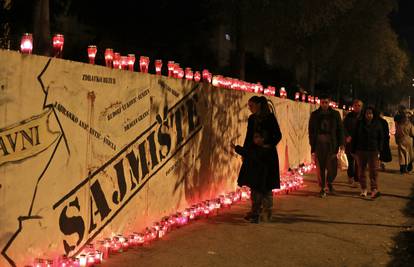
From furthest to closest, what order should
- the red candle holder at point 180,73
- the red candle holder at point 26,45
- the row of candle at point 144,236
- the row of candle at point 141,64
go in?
the red candle holder at point 180,73, the row of candle at point 141,64, the row of candle at point 144,236, the red candle holder at point 26,45

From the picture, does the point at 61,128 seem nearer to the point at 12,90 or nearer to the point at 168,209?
the point at 12,90

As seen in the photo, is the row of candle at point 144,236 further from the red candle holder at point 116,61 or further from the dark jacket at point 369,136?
the dark jacket at point 369,136

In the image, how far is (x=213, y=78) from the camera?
9.09 metres

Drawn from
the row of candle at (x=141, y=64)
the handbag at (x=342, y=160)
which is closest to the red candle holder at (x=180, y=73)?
the row of candle at (x=141, y=64)

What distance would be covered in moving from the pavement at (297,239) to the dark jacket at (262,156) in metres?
0.64

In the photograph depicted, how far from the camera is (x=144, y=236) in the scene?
6.36 m

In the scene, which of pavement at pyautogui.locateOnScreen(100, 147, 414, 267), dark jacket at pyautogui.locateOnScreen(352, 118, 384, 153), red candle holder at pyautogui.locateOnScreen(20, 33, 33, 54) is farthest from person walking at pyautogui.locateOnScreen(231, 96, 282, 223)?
red candle holder at pyautogui.locateOnScreen(20, 33, 33, 54)

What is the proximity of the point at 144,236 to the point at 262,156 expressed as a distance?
230 centimetres

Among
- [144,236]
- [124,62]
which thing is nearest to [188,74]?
[124,62]

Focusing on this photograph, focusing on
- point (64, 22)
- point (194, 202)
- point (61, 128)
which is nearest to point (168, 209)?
point (194, 202)

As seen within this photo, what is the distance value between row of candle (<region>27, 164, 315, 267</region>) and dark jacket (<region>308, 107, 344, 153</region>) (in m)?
1.88

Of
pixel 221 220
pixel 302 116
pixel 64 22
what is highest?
pixel 64 22

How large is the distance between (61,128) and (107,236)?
151cm

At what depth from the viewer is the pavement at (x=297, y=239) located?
5.94 meters
